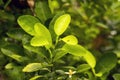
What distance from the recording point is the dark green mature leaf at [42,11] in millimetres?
1118

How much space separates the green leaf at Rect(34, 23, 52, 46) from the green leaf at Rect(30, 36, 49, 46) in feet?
0.04

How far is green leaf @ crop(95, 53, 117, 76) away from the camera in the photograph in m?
1.17

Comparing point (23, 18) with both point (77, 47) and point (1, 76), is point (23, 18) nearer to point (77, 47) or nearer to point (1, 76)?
point (77, 47)

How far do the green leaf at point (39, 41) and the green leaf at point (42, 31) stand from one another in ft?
0.04

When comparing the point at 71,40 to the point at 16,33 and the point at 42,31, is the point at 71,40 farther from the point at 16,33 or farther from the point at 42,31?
the point at 16,33

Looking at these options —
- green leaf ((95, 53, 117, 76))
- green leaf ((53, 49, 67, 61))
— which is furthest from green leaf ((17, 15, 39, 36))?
green leaf ((95, 53, 117, 76))

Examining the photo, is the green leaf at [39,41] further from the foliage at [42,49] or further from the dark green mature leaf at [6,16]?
the dark green mature leaf at [6,16]

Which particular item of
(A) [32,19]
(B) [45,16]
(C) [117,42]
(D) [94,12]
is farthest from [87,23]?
(A) [32,19]

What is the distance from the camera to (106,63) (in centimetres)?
119

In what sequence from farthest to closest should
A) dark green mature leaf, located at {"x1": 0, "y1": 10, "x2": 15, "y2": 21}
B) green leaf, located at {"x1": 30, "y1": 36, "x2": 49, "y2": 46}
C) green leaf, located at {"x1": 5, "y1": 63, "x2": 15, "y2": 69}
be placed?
dark green mature leaf, located at {"x1": 0, "y1": 10, "x2": 15, "y2": 21}
green leaf, located at {"x1": 5, "y1": 63, "x2": 15, "y2": 69}
green leaf, located at {"x1": 30, "y1": 36, "x2": 49, "y2": 46}

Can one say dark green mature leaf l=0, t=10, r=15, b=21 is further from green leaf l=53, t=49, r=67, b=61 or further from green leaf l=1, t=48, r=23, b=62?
green leaf l=53, t=49, r=67, b=61

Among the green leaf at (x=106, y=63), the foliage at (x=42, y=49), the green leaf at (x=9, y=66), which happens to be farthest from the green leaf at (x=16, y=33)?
the green leaf at (x=106, y=63)

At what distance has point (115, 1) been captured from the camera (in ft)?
5.11

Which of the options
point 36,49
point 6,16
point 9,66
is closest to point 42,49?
point 36,49
